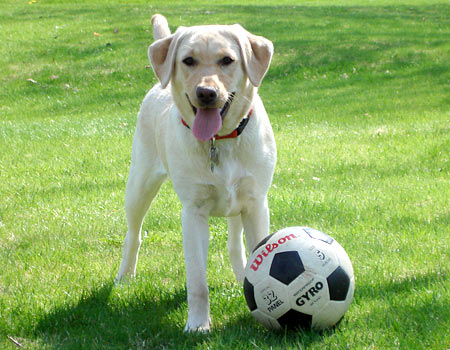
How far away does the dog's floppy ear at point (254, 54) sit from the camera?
12.5 ft

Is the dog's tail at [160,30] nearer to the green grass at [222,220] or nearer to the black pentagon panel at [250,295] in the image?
the green grass at [222,220]

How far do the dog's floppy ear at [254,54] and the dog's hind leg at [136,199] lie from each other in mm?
1172

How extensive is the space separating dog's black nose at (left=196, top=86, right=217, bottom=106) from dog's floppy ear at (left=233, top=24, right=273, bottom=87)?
36cm

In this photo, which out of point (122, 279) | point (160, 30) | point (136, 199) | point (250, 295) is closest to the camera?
point (250, 295)

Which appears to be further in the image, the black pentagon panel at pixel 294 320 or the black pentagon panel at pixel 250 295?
the black pentagon panel at pixel 250 295

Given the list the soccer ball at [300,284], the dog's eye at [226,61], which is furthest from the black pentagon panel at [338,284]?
the dog's eye at [226,61]

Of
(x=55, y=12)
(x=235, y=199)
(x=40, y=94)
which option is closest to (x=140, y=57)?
(x=40, y=94)

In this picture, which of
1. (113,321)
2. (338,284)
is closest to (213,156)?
(338,284)

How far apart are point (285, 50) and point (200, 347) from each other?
13.9 metres

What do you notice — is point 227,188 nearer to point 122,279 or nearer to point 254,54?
point 254,54

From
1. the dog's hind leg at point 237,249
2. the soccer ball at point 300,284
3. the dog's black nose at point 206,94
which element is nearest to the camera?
the soccer ball at point 300,284

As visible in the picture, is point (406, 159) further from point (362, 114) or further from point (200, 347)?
point (200, 347)

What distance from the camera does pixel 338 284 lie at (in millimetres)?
3311

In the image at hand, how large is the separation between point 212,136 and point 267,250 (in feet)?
2.46
